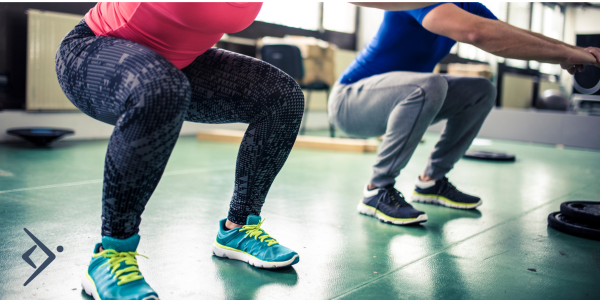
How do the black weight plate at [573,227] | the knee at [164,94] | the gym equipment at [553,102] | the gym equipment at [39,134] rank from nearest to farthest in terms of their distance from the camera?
the knee at [164,94]
the black weight plate at [573,227]
the gym equipment at [39,134]
the gym equipment at [553,102]

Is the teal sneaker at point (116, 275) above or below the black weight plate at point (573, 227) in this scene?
above

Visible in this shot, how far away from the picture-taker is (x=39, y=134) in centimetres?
289

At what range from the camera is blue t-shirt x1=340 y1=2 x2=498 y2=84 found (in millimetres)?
1603

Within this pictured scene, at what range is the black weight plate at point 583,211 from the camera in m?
1.44

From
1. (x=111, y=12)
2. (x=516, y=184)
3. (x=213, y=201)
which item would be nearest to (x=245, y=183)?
(x=111, y=12)

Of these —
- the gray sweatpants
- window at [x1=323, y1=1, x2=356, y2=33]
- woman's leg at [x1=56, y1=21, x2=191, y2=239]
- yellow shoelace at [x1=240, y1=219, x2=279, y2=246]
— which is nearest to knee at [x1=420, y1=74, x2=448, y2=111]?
the gray sweatpants

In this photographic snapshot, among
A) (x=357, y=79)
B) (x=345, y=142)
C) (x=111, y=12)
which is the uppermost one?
(x=111, y=12)

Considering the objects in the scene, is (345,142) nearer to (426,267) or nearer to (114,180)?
(426,267)

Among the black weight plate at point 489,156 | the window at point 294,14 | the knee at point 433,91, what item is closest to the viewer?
the knee at point 433,91

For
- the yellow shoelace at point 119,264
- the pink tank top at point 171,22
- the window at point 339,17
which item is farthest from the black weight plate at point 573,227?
the window at point 339,17

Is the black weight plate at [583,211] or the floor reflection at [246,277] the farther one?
the black weight plate at [583,211]

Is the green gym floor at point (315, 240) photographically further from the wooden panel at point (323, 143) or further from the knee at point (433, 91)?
the wooden panel at point (323, 143)

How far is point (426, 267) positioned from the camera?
3.73ft

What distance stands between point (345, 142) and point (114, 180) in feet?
9.28
